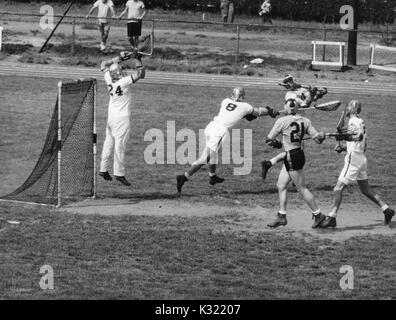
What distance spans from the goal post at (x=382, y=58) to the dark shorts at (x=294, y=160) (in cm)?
1904

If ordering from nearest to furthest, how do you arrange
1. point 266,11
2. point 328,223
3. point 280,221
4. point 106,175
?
point 280,221 → point 328,223 → point 106,175 → point 266,11

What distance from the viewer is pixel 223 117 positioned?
800 inches

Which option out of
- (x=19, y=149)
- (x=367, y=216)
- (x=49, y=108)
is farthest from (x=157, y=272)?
(x=49, y=108)

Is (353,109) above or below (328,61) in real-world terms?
above

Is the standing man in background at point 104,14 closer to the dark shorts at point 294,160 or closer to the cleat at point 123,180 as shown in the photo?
the cleat at point 123,180

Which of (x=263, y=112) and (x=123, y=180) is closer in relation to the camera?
(x=263, y=112)

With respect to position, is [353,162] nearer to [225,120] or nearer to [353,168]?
[353,168]

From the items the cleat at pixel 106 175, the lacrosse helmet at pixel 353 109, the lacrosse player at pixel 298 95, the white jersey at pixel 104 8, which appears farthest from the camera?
the white jersey at pixel 104 8

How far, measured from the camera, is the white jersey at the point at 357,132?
57.4ft

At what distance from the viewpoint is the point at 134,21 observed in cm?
3478

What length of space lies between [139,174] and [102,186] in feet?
5.25

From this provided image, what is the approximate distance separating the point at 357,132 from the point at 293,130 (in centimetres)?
104

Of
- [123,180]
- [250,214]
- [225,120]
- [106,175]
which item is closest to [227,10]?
[123,180]

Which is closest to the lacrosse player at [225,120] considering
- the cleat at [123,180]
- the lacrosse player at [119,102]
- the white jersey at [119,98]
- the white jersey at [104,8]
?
the cleat at [123,180]
